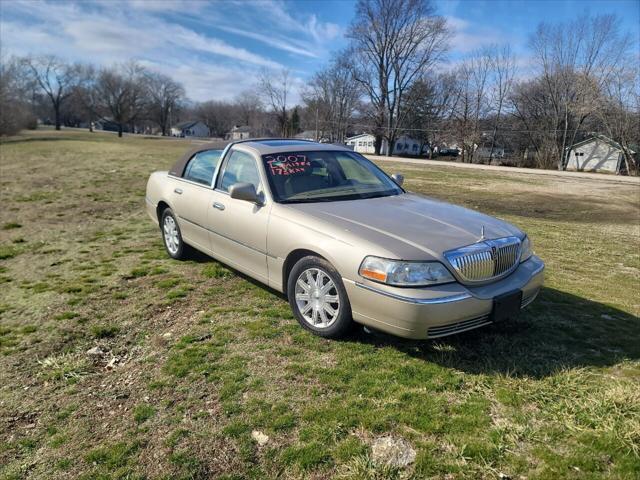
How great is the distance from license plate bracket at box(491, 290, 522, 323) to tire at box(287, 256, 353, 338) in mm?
1063

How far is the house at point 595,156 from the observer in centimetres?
4659

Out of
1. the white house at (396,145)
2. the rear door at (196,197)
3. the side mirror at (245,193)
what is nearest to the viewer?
the side mirror at (245,193)

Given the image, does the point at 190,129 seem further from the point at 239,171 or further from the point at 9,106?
the point at 239,171

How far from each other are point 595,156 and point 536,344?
55.8 m

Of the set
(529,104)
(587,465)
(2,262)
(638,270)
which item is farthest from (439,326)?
(529,104)

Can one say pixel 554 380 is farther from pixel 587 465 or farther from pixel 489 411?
pixel 587 465

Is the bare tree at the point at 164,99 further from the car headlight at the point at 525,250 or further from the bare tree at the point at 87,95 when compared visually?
the car headlight at the point at 525,250

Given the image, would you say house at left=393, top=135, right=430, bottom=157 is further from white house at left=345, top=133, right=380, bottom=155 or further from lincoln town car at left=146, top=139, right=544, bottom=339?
lincoln town car at left=146, top=139, right=544, bottom=339

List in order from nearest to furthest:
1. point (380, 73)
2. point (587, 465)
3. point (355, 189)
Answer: point (587, 465) → point (355, 189) → point (380, 73)

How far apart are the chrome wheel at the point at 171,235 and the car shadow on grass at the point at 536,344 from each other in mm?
3132

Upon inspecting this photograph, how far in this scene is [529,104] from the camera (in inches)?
2115

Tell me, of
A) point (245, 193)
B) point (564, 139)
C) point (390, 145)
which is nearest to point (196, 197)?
point (245, 193)

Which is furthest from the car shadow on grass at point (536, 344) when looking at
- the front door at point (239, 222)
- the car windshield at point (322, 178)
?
the car windshield at point (322, 178)

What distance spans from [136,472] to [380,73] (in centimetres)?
6070
